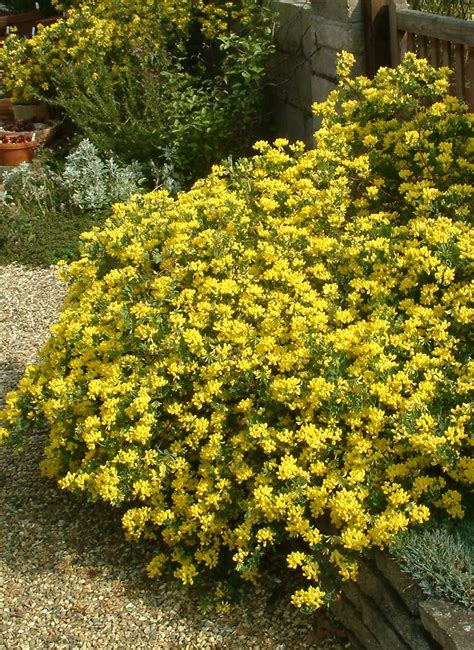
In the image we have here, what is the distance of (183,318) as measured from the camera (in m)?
3.17

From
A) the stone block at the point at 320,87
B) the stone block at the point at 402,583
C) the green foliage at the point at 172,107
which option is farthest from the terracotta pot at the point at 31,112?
the stone block at the point at 402,583

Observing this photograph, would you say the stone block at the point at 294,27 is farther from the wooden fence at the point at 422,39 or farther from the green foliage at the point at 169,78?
A: the wooden fence at the point at 422,39

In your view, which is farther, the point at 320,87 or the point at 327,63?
the point at 320,87

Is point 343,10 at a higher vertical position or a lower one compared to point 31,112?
higher

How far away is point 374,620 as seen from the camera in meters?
2.58

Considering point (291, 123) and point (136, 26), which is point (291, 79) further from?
point (136, 26)

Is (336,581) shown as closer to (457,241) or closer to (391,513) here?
(391,513)

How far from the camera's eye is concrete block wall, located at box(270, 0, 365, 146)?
523cm

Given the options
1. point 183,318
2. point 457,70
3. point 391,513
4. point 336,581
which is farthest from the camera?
point 457,70

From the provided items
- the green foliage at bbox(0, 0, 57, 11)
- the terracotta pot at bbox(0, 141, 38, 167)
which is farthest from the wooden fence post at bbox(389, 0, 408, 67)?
the green foliage at bbox(0, 0, 57, 11)

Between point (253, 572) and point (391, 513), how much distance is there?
0.60 meters

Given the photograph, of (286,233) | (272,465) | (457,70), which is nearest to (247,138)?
(457,70)

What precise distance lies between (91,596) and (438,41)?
3.34 m

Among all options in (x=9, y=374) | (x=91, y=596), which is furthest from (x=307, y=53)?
(x=91, y=596)
